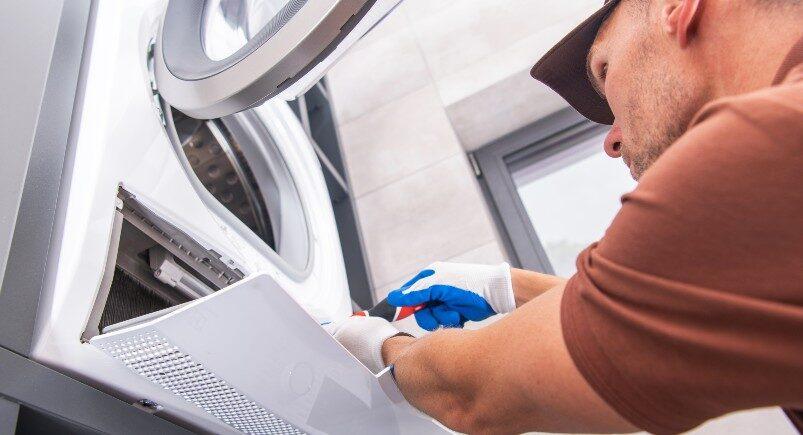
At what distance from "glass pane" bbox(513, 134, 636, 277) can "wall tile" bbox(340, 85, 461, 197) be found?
13.6 inches

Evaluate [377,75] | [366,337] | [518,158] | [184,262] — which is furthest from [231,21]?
[518,158]

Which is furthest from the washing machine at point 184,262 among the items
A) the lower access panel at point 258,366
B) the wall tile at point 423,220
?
the wall tile at point 423,220

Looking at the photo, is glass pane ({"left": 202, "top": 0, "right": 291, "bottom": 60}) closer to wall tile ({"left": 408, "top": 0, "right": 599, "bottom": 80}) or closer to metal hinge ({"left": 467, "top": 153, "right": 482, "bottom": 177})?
wall tile ({"left": 408, "top": 0, "right": 599, "bottom": 80})

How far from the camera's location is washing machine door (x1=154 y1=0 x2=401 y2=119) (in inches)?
27.3

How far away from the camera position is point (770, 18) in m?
0.54

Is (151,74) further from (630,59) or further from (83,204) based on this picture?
(630,59)

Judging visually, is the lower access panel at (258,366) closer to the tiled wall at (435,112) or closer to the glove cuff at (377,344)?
the glove cuff at (377,344)

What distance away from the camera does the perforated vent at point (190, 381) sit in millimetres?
529

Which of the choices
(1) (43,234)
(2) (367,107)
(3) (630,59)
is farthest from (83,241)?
(2) (367,107)

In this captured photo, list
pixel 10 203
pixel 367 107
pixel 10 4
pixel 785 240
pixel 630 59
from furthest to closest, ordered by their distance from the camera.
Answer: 1. pixel 367 107
2. pixel 630 59
3. pixel 10 4
4. pixel 10 203
5. pixel 785 240

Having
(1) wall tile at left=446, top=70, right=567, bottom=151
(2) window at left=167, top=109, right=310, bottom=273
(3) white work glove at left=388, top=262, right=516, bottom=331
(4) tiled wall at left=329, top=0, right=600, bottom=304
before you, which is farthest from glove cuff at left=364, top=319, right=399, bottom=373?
(1) wall tile at left=446, top=70, right=567, bottom=151

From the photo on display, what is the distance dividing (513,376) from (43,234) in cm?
46

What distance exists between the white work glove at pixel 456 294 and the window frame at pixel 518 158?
0.75 metres

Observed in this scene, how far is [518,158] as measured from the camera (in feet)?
6.25
